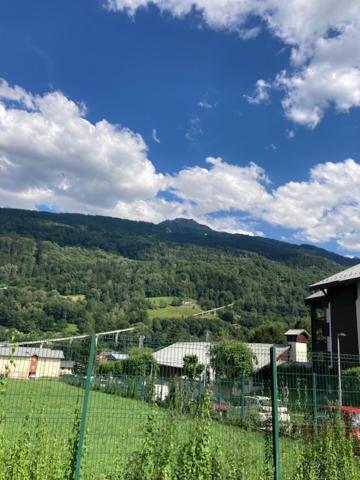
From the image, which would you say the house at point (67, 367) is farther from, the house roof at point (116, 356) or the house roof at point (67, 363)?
the house roof at point (116, 356)

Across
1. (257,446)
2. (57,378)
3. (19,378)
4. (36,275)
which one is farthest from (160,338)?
(36,275)

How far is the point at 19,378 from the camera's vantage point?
5152 millimetres

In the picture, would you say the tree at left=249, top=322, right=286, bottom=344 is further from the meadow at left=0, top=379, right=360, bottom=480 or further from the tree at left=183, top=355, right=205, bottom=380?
the tree at left=183, top=355, right=205, bottom=380

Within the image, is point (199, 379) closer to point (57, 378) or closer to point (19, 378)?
point (57, 378)

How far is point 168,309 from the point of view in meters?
137

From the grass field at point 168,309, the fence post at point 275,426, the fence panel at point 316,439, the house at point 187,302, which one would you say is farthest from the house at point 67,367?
the house at point 187,302

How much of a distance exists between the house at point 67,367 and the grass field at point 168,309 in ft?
384

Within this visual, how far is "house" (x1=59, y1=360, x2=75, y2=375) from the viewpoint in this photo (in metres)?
5.44

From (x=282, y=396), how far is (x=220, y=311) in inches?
5187

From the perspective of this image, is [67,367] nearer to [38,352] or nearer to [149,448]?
[38,352]

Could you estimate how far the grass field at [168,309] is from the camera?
4978 inches

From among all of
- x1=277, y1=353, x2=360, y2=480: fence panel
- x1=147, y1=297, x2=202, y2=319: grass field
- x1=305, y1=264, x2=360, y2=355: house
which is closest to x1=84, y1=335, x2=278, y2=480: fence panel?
x1=277, y1=353, x2=360, y2=480: fence panel

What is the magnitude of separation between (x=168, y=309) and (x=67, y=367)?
133476 mm

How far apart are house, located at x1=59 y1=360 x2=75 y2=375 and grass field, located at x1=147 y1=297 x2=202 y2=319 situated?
116962 mm
